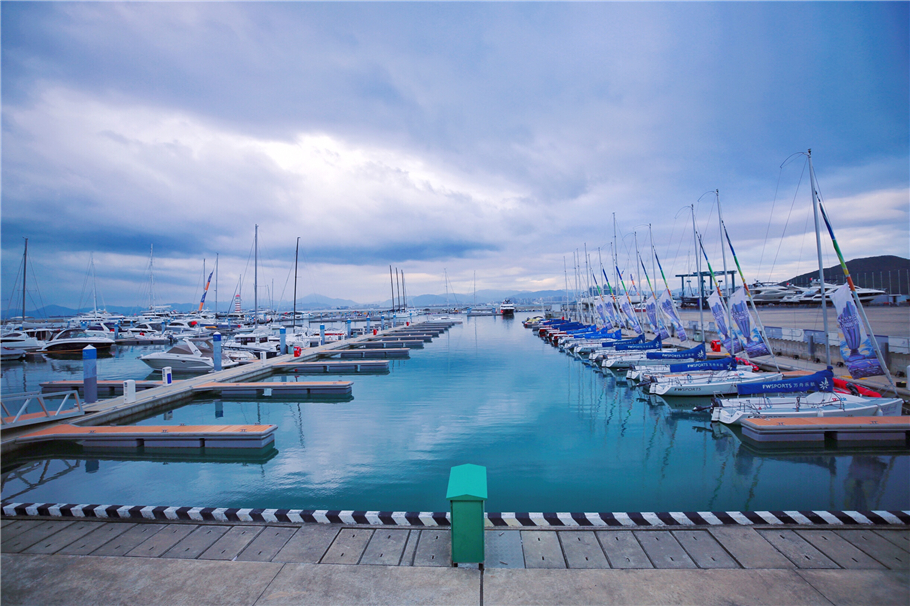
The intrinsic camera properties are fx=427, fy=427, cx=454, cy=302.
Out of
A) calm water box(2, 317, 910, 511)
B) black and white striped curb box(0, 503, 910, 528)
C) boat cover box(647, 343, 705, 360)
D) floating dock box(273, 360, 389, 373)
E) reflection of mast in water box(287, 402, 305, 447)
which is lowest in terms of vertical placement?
reflection of mast in water box(287, 402, 305, 447)

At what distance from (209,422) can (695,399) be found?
22.7 m

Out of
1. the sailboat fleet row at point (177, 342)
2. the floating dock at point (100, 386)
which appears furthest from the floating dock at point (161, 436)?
the sailboat fleet row at point (177, 342)

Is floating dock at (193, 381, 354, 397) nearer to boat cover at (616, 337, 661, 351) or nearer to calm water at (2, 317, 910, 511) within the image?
calm water at (2, 317, 910, 511)

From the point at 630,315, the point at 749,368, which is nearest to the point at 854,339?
the point at 749,368

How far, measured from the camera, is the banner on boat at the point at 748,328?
66.6ft

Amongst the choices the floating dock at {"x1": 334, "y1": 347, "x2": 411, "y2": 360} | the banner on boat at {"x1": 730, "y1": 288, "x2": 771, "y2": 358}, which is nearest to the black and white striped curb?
the banner on boat at {"x1": 730, "y1": 288, "x2": 771, "y2": 358}

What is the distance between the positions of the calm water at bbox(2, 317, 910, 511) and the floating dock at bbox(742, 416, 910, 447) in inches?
33.9

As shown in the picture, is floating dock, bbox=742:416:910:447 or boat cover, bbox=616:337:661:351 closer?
floating dock, bbox=742:416:910:447

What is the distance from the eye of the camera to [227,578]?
5746mm

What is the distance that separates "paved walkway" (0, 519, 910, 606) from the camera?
208 inches

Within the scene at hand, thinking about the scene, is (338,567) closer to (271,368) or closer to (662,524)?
(662,524)

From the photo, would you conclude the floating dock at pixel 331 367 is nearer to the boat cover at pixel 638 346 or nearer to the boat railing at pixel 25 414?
the boat railing at pixel 25 414

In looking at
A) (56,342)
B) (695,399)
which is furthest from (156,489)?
(56,342)

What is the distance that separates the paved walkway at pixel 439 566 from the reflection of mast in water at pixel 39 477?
6123 millimetres
